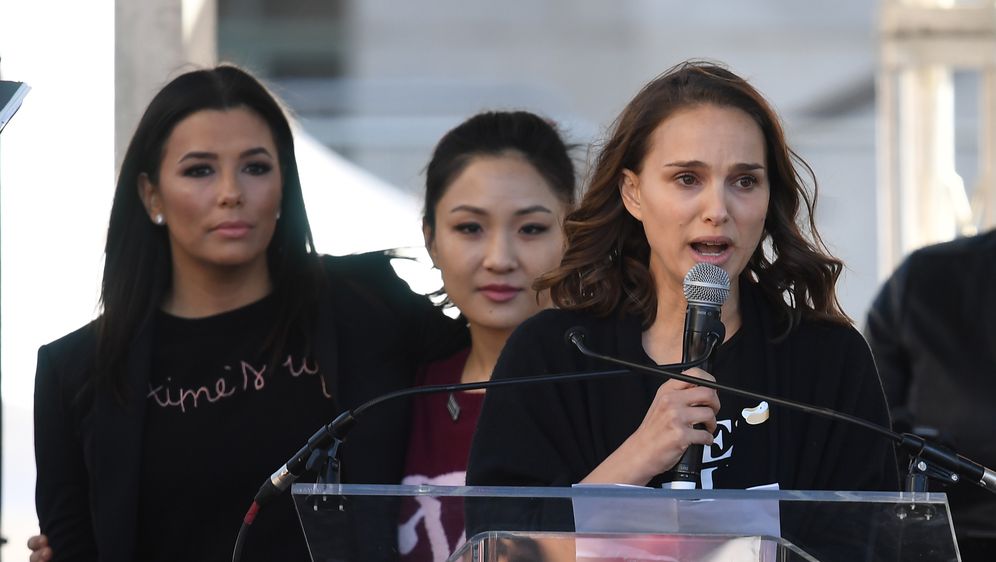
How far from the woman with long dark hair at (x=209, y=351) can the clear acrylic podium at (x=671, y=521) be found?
1122 millimetres

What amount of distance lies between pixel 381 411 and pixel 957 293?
1.48 m

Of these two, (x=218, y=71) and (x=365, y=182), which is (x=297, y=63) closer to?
(x=365, y=182)

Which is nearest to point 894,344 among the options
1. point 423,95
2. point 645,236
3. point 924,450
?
point 645,236

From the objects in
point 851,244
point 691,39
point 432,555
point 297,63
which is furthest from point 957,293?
point 297,63

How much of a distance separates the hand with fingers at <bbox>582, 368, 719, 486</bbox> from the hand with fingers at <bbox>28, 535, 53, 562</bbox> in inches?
51.5

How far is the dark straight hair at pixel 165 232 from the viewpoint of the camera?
9.58 ft

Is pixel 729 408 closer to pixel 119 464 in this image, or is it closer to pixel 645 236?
pixel 645 236

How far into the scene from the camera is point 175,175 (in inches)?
114

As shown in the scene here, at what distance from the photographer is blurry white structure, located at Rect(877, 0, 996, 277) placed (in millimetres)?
5609

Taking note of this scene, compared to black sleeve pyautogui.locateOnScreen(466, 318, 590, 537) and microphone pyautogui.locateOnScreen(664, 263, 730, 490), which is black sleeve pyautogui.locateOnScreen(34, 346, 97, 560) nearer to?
black sleeve pyautogui.locateOnScreen(466, 318, 590, 537)

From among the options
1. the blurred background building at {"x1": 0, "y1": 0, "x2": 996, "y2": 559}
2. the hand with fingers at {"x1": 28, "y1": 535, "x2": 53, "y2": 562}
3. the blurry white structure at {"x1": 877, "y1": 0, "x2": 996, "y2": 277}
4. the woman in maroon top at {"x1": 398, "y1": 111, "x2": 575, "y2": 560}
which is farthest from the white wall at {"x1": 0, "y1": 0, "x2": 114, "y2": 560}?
the blurry white structure at {"x1": 877, "y1": 0, "x2": 996, "y2": 277}

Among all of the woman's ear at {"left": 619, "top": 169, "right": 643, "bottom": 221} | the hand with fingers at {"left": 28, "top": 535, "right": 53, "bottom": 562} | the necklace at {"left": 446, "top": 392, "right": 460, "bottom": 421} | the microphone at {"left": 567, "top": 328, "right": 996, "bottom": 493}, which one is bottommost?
the hand with fingers at {"left": 28, "top": 535, "right": 53, "bottom": 562}

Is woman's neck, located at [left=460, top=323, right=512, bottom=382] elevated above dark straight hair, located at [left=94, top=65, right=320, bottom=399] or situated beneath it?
situated beneath

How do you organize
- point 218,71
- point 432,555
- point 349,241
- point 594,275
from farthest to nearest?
point 349,241 < point 218,71 < point 594,275 < point 432,555
